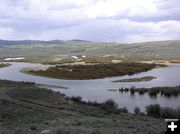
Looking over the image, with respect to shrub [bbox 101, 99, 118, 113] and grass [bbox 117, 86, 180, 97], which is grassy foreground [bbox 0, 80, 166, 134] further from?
grass [bbox 117, 86, 180, 97]

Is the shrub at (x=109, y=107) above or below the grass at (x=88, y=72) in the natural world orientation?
above

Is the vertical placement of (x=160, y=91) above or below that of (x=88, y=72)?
above

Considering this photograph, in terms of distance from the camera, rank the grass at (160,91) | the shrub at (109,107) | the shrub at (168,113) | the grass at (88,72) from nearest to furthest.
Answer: the shrub at (168,113)
the shrub at (109,107)
the grass at (160,91)
the grass at (88,72)

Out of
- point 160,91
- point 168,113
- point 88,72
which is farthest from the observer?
point 88,72

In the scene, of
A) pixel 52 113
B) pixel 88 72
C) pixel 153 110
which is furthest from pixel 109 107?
pixel 88 72

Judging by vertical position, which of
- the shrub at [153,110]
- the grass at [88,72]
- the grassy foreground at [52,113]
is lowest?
the grass at [88,72]

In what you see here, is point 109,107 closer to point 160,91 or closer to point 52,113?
point 52,113

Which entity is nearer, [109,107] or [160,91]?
[109,107]

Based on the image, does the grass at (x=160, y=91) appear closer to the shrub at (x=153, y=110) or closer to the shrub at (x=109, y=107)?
the shrub at (x=109, y=107)

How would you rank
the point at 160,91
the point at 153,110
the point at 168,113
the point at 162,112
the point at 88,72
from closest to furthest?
1. the point at 168,113
2. the point at 162,112
3. the point at 153,110
4. the point at 160,91
5. the point at 88,72

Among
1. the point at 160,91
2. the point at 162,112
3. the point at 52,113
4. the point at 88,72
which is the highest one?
the point at 52,113

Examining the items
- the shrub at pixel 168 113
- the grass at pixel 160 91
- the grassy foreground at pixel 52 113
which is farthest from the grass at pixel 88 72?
the shrub at pixel 168 113

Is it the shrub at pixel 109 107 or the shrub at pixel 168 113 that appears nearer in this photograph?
the shrub at pixel 168 113

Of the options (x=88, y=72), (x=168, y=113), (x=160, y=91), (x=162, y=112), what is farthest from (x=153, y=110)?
(x=88, y=72)
